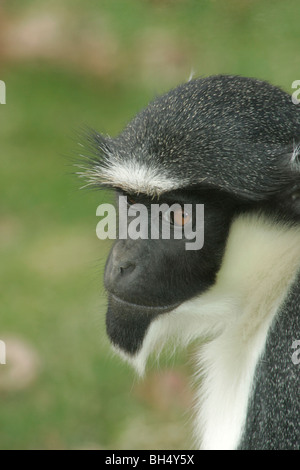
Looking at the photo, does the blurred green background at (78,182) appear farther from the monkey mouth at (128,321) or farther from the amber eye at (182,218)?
the amber eye at (182,218)

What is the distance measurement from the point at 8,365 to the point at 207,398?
258cm

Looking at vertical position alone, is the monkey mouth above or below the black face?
below

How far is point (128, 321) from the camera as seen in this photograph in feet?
11.6

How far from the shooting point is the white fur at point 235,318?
3377 mm

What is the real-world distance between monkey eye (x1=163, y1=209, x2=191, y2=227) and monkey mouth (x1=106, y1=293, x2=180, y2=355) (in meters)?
0.32

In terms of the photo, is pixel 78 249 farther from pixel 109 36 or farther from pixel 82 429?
pixel 109 36

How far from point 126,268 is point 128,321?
0.23 m

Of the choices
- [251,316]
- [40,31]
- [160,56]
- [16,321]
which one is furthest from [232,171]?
[40,31]

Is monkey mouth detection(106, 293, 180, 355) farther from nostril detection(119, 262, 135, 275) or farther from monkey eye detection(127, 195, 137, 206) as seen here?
monkey eye detection(127, 195, 137, 206)

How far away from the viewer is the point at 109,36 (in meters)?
10.3

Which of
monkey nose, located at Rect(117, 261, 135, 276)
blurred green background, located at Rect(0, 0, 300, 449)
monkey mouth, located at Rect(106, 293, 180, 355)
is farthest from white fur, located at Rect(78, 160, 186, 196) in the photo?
blurred green background, located at Rect(0, 0, 300, 449)

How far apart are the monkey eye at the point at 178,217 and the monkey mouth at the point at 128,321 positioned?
316 millimetres

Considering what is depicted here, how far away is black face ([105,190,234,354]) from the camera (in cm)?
338

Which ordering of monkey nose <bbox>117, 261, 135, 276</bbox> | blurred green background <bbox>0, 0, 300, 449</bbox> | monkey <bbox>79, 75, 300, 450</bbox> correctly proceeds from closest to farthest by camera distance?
monkey <bbox>79, 75, 300, 450</bbox> < monkey nose <bbox>117, 261, 135, 276</bbox> < blurred green background <bbox>0, 0, 300, 449</bbox>
